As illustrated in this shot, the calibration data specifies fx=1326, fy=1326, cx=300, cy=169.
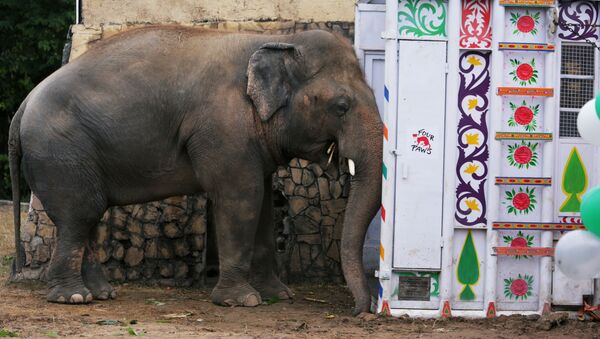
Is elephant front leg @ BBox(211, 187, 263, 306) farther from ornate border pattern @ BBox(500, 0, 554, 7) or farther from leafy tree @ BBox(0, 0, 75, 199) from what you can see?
leafy tree @ BBox(0, 0, 75, 199)

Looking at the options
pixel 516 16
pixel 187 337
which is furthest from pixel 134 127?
pixel 516 16

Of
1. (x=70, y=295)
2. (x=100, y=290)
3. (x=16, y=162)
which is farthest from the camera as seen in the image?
(x=16, y=162)

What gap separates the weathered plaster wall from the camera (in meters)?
13.2

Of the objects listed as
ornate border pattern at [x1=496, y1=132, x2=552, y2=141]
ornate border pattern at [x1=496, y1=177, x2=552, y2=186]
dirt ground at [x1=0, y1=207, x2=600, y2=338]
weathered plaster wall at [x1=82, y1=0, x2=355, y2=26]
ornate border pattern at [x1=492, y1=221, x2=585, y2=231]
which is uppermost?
weathered plaster wall at [x1=82, y1=0, x2=355, y2=26]

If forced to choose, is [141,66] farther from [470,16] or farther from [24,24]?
[24,24]

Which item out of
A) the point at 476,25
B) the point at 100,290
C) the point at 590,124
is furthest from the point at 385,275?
the point at 100,290

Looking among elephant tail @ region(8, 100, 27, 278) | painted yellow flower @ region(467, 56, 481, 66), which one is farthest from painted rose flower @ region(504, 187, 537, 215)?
elephant tail @ region(8, 100, 27, 278)

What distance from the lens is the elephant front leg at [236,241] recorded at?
10609 mm

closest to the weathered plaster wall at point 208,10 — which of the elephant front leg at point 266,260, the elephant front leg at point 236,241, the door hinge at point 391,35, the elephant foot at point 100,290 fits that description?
the elephant front leg at point 266,260

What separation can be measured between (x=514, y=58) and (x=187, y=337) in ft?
10.2

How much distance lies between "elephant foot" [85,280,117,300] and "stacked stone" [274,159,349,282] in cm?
181

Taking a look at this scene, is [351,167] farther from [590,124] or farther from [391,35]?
[590,124]

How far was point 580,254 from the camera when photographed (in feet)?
26.4

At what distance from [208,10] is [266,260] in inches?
126
